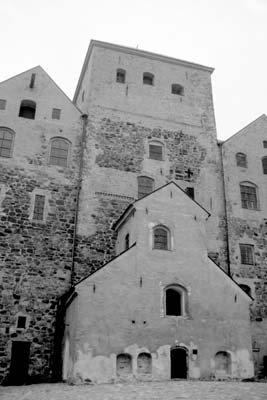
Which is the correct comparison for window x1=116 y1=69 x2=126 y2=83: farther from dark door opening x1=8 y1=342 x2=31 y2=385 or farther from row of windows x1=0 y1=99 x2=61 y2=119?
dark door opening x1=8 y1=342 x2=31 y2=385

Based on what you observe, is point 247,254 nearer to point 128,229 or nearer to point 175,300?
point 175,300

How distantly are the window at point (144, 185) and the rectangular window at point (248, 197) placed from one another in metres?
5.99

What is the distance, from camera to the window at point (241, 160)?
28734 millimetres

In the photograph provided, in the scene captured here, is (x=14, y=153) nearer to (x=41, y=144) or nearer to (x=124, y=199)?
(x=41, y=144)

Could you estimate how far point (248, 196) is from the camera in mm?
27953

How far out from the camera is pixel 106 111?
27.6 m

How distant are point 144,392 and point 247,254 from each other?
1357 cm

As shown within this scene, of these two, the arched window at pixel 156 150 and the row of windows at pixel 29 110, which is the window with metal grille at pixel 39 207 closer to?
the row of windows at pixel 29 110

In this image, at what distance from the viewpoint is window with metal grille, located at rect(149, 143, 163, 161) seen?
27.3 metres

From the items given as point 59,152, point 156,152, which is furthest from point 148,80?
Answer: point 59,152

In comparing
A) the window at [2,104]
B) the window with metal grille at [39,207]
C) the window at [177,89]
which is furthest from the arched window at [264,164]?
the window at [2,104]

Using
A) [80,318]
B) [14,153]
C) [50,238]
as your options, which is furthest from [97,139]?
[80,318]

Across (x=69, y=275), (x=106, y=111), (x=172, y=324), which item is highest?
(x=106, y=111)

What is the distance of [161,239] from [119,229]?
306 cm
